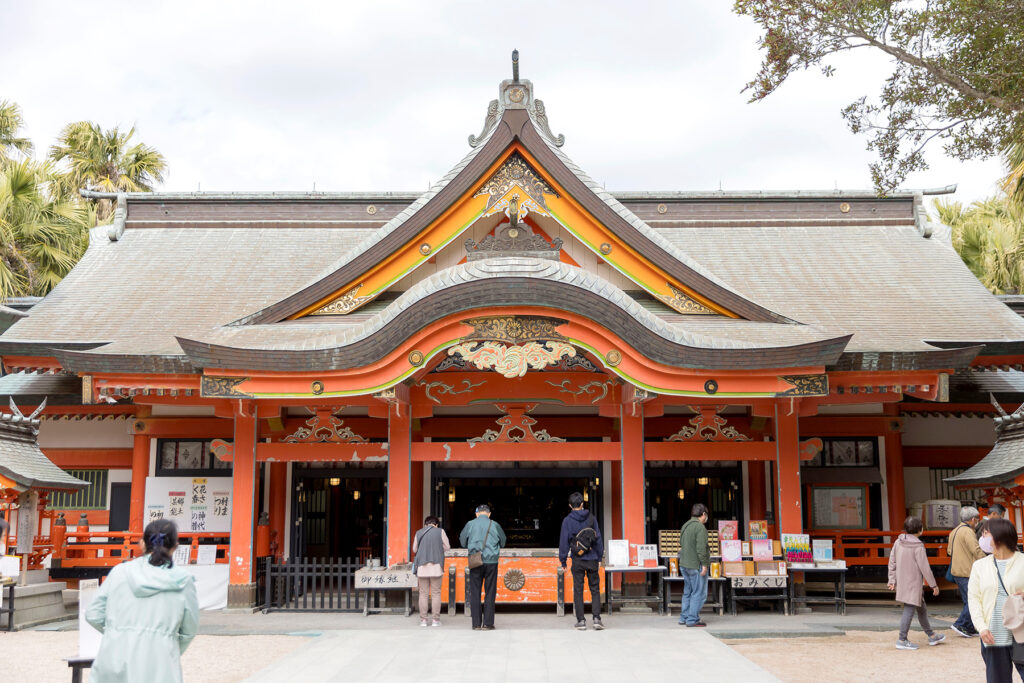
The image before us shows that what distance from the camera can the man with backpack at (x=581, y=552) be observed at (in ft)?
34.6

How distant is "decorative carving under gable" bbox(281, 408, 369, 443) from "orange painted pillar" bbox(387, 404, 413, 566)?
513 millimetres

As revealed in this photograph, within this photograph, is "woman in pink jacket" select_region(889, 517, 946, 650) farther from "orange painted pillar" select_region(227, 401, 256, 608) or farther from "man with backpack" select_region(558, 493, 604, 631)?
"orange painted pillar" select_region(227, 401, 256, 608)

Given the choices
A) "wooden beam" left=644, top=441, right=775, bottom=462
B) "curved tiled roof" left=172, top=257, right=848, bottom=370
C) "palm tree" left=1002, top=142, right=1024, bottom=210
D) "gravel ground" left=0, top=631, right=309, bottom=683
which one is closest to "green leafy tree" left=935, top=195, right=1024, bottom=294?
"palm tree" left=1002, top=142, right=1024, bottom=210

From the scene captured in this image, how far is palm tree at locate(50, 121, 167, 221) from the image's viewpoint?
26766 mm

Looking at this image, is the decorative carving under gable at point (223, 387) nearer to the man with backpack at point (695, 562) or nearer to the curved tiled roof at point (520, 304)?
the curved tiled roof at point (520, 304)

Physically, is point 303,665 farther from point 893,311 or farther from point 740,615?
point 893,311

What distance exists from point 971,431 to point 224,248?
44.7 ft

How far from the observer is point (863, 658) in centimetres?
921

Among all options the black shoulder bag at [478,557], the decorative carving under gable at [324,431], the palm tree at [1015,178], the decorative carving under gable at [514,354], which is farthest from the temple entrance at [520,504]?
the palm tree at [1015,178]

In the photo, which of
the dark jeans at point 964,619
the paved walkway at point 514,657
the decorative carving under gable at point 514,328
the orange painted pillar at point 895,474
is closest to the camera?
the paved walkway at point 514,657

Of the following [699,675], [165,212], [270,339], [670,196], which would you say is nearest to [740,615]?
[699,675]

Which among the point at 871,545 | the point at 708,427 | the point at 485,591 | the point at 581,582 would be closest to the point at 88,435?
the point at 485,591

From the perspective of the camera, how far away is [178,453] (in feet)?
49.0

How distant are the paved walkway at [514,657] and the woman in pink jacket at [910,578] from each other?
2.05m
